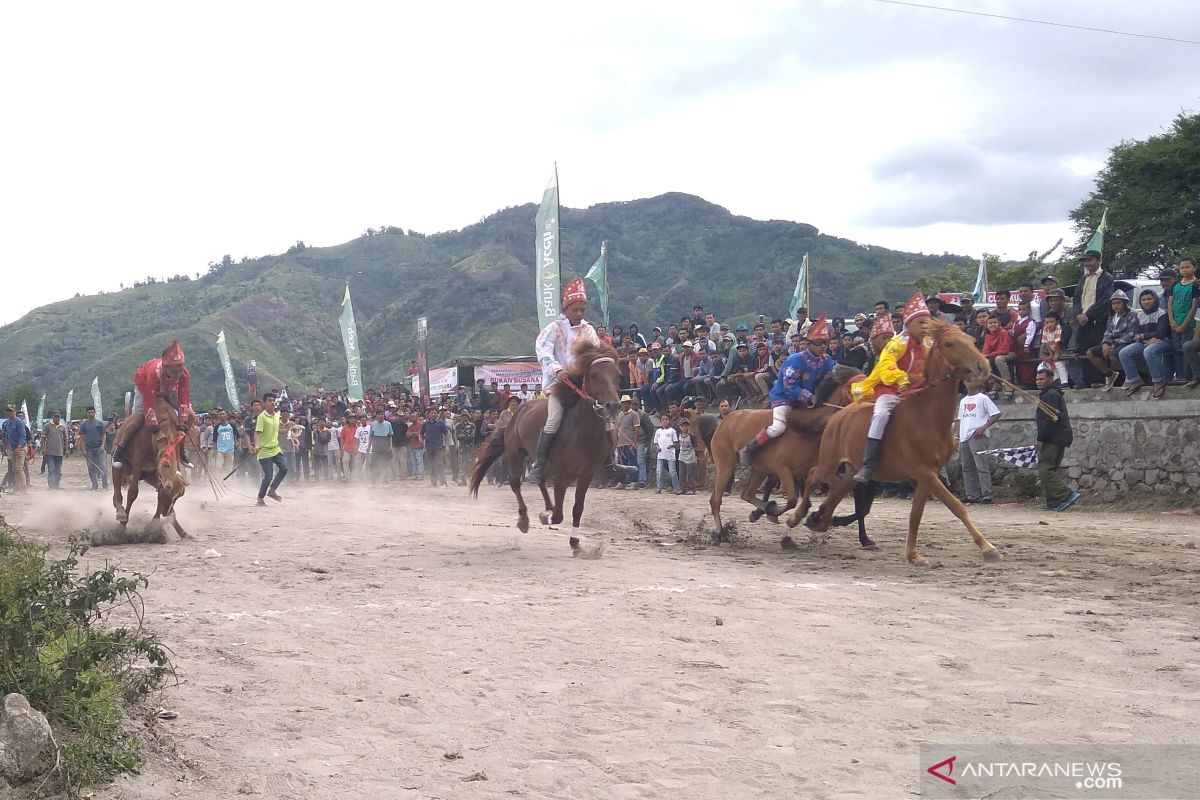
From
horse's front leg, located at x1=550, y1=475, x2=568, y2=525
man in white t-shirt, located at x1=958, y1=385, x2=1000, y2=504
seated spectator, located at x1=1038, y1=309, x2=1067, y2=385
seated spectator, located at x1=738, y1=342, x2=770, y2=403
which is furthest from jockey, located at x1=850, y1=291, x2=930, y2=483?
seated spectator, located at x1=738, y1=342, x2=770, y2=403

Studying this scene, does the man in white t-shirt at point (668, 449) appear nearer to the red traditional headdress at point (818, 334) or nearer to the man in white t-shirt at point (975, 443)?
the man in white t-shirt at point (975, 443)

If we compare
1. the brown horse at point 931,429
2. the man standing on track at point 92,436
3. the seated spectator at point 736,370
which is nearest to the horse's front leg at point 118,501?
the brown horse at point 931,429

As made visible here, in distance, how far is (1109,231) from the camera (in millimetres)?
36969

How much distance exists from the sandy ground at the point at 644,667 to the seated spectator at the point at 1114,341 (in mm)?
4779

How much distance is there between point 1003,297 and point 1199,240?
17904mm

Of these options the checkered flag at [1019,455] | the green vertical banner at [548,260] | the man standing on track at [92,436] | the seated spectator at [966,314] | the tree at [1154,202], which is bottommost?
the checkered flag at [1019,455]

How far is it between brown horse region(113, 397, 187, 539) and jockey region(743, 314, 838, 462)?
7325 mm

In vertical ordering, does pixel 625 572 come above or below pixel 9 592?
below

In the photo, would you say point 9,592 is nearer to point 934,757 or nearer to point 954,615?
point 934,757

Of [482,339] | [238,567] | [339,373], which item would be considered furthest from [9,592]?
[339,373]

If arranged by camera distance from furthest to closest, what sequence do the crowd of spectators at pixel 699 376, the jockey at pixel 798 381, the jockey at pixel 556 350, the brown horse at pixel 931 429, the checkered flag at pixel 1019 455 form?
the checkered flag at pixel 1019 455 → the crowd of spectators at pixel 699 376 → the jockey at pixel 798 381 → the jockey at pixel 556 350 → the brown horse at pixel 931 429

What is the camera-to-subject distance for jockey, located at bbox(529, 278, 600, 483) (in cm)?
1128

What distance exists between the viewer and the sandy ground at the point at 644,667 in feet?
14.5

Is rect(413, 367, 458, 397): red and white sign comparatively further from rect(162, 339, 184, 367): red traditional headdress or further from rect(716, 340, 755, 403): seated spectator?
rect(162, 339, 184, 367): red traditional headdress
